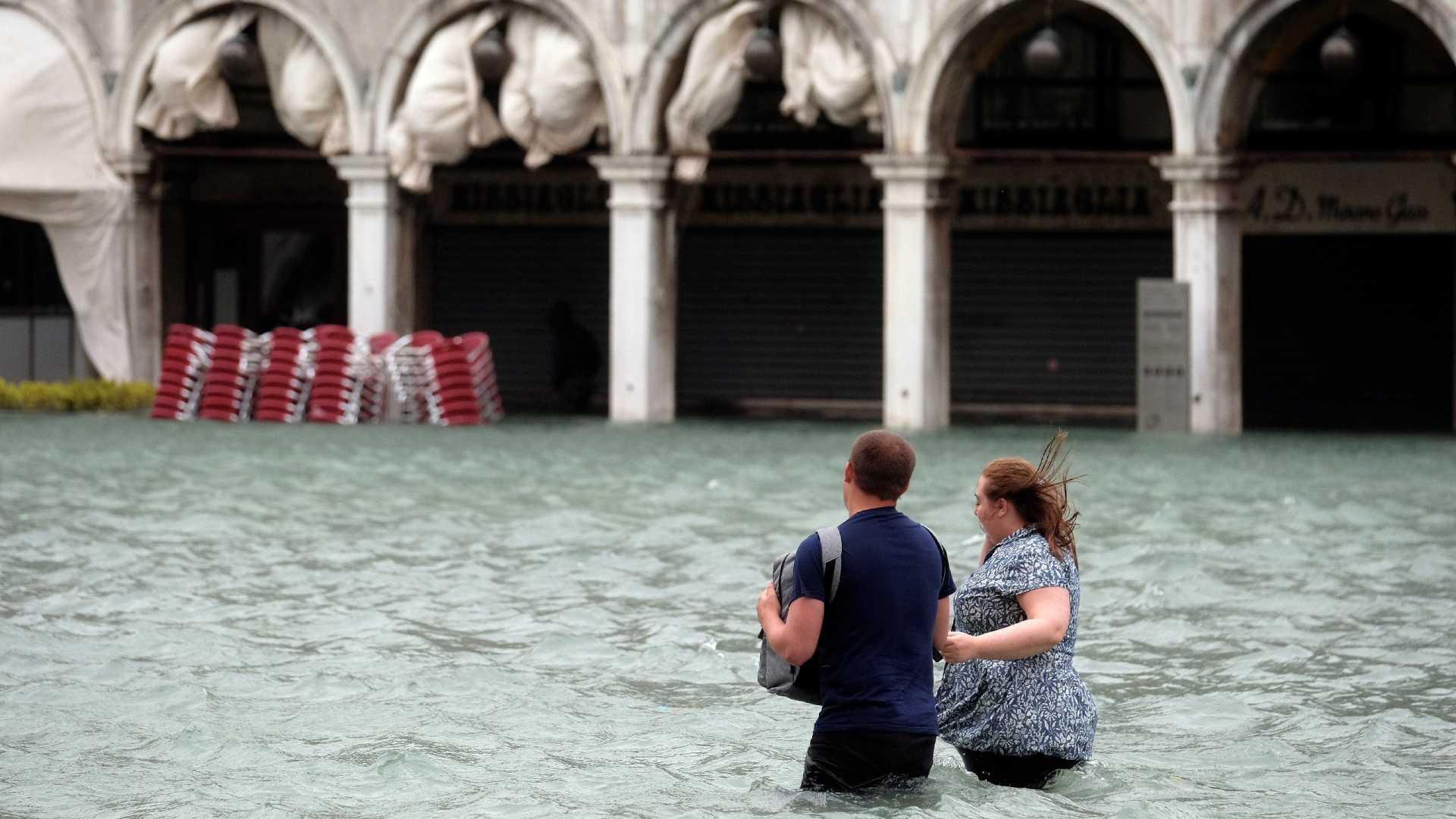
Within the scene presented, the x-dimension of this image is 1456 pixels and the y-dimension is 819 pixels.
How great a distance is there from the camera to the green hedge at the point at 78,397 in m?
25.8

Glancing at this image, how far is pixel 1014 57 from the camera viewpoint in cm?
2672

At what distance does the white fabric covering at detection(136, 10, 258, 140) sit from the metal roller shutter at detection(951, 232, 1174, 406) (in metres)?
8.18

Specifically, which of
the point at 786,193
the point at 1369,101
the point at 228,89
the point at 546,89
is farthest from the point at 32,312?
the point at 1369,101

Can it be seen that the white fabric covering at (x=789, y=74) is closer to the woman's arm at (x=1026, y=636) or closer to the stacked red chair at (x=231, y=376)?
the stacked red chair at (x=231, y=376)

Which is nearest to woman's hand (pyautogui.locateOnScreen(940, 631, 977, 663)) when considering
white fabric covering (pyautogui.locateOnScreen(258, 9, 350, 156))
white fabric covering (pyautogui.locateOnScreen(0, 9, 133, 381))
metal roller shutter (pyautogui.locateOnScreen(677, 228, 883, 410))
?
white fabric covering (pyautogui.locateOnScreen(258, 9, 350, 156))

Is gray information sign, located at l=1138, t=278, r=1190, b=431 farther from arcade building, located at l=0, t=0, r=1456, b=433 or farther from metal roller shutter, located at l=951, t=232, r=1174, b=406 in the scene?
metal roller shutter, located at l=951, t=232, r=1174, b=406

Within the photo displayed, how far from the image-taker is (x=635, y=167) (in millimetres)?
24828

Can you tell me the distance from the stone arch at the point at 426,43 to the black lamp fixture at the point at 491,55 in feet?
1.82

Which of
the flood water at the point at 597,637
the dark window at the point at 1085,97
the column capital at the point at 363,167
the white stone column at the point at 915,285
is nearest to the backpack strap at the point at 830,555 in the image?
the flood water at the point at 597,637

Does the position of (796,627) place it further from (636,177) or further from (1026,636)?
(636,177)

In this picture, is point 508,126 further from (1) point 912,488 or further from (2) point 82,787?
(2) point 82,787

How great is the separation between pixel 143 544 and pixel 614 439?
8.82 m

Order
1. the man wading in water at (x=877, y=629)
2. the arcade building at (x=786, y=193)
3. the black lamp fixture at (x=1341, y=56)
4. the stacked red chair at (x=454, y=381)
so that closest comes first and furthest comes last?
the man wading in water at (x=877, y=629) < the black lamp fixture at (x=1341, y=56) < the arcade building at (x=786, y=193) < the stacked red chair at (x=454, y=381)

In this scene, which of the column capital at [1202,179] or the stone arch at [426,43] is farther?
the stone arch at [426,43]
